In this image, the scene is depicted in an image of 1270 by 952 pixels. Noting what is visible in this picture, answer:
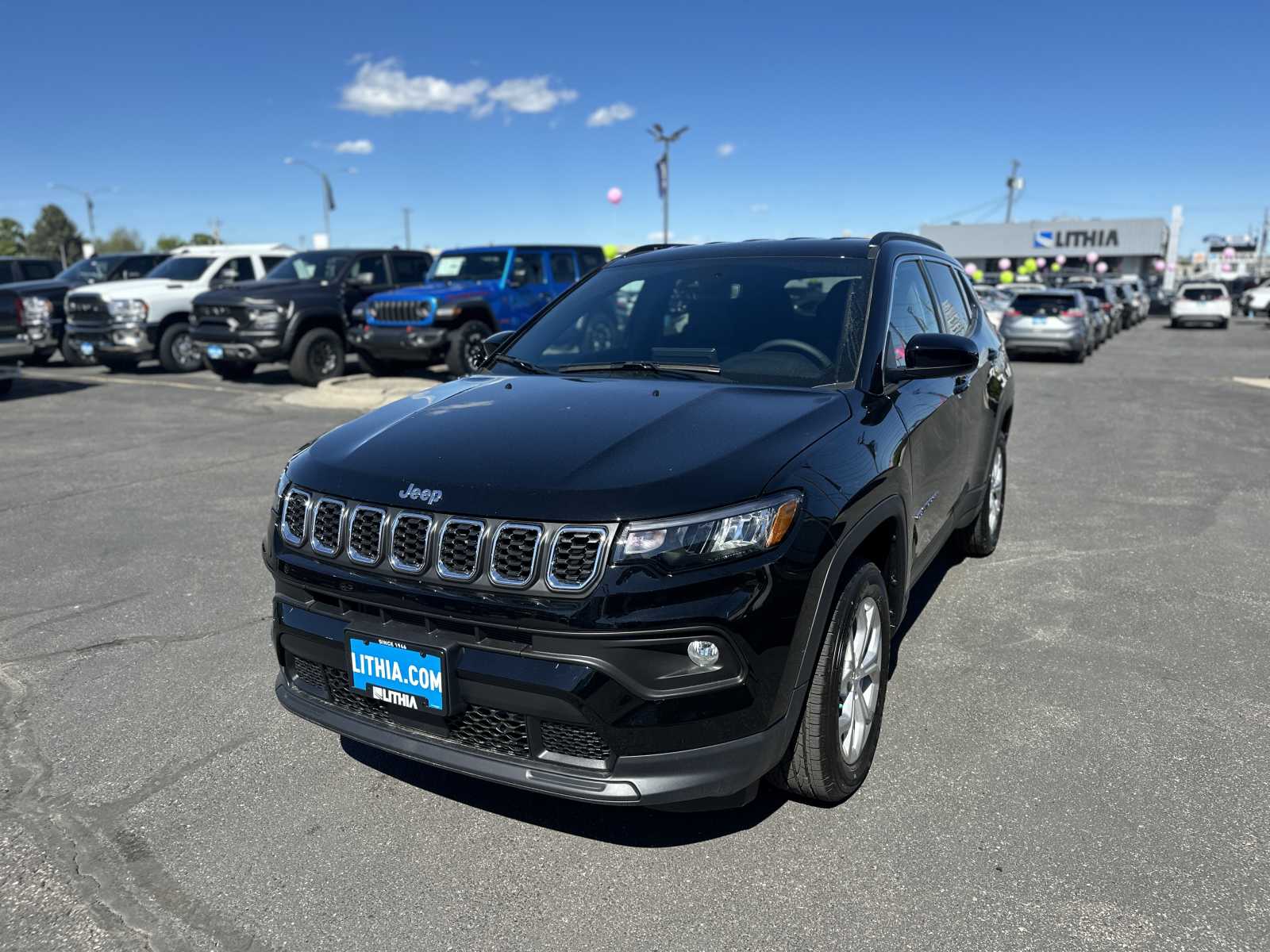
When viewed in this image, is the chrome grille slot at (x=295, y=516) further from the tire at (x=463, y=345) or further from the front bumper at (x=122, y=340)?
the front bumper at (x=122, y=340)

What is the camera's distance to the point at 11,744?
345cm

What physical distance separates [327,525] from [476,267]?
11436mm

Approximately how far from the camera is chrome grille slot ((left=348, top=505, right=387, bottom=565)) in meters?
2.62

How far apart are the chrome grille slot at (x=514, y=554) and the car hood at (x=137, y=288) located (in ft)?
50.8

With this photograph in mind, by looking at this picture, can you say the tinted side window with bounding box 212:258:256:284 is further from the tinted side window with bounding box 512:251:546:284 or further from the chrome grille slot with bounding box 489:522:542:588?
the chrome grille slot with bounding box 489:522:542:588

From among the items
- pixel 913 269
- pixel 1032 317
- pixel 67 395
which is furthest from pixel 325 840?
pixel 1032 317

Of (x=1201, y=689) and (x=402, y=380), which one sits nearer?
(x=1201, y=689)

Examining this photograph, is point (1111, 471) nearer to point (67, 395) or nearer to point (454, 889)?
point (454, 889)

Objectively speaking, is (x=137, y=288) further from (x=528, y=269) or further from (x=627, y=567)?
(x=627, y=567)

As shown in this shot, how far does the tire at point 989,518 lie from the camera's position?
5367 millimetres

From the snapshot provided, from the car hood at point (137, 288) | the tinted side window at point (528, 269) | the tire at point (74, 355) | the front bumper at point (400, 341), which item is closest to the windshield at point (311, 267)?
the front bumper at point (400, 341)

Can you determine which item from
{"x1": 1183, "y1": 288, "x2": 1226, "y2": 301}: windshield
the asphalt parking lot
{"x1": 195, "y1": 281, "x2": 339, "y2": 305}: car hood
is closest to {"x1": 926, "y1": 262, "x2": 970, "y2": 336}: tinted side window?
the asphalt parking lot

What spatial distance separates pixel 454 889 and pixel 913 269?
317cm

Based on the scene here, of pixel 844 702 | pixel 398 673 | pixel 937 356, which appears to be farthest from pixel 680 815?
pixel 937 356
